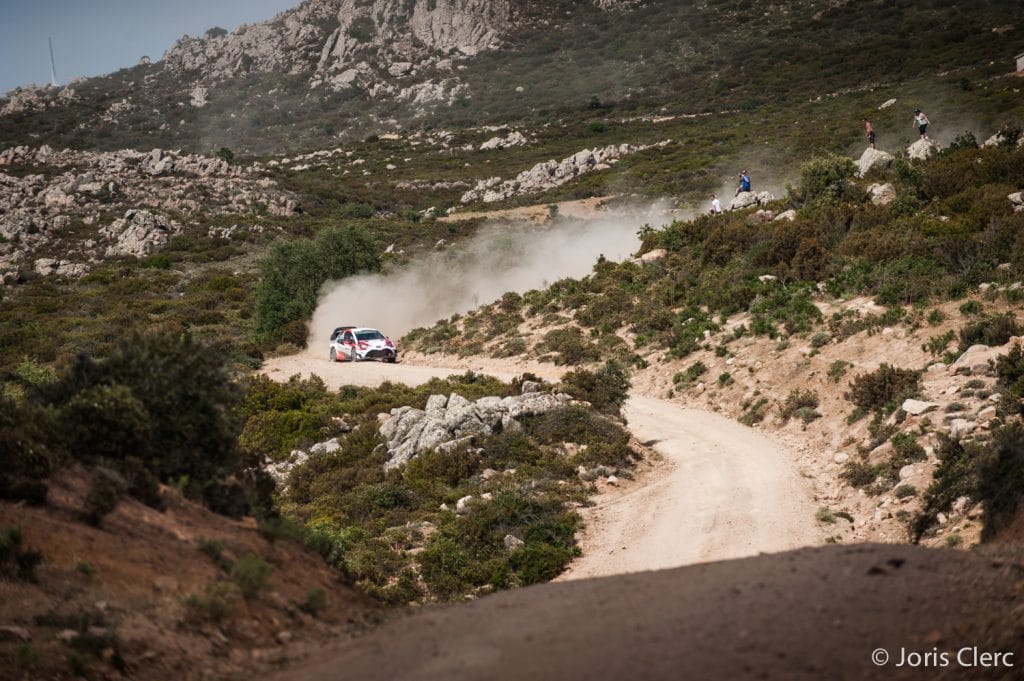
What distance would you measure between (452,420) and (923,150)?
27.7 m

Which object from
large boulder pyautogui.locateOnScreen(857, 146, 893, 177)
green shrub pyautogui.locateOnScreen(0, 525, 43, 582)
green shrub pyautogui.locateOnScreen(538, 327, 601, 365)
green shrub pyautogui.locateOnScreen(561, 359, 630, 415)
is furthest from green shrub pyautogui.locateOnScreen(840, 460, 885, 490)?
large boulder pyautogui.locateOnScreen(857, 146, 893, 177)

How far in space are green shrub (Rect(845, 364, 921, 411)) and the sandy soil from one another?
2270mm

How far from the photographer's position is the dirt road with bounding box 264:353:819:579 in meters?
14.8

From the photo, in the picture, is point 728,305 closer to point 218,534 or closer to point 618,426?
point 618,426

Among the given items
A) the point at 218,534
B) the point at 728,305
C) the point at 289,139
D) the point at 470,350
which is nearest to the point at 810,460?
the point at 728,305

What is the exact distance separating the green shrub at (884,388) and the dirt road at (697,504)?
7.52ft

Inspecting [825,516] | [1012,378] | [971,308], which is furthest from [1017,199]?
[825,516]

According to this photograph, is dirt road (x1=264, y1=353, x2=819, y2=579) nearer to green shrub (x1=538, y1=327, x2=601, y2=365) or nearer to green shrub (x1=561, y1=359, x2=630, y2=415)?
green shrub (x1=561, y1=359, x2=630, y2=415)

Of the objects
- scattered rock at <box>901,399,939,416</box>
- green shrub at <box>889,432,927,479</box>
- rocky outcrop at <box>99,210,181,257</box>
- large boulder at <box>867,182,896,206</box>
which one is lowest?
green shrub at <box>889,432,927,479</box>

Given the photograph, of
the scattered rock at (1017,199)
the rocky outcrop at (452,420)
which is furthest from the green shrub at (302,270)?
the scattered rock at (1017,199)

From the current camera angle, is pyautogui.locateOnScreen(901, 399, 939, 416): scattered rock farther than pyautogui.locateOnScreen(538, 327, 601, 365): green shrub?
No

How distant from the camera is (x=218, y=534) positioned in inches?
381

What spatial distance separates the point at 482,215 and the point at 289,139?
246 ft

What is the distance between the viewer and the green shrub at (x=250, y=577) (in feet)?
28.0
